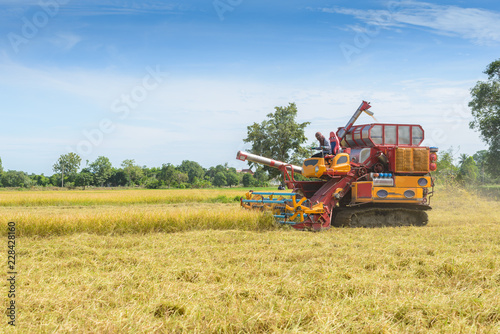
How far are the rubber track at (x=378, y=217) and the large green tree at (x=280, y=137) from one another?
15518 mm

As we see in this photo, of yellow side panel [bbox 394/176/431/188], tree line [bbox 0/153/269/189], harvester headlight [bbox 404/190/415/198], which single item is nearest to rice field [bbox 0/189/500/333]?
harvester headlight [bbox 404/190/415/198]

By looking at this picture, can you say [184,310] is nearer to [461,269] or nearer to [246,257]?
[246,257]

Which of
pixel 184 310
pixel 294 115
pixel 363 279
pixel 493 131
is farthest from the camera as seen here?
pixel 493 131

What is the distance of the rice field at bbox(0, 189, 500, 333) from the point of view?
136 inches

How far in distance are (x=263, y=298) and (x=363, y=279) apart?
4.47 feet

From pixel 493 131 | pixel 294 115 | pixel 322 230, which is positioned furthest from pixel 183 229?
pixel 493 131

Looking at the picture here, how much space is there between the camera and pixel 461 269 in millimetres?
5102

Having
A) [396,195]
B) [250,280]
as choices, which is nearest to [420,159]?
[396,195]

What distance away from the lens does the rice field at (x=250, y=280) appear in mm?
3461

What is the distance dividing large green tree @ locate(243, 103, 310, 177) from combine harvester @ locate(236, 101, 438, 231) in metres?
15.3

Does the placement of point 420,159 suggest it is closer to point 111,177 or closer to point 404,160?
point 404,160

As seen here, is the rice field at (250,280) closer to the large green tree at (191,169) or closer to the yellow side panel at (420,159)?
the yellow side panel at (420,159)

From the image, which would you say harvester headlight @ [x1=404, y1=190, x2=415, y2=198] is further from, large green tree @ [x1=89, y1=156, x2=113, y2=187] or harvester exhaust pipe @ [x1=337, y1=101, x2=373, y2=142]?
large green tree @ [x1=89, y1=156, x2=113, y2=187]

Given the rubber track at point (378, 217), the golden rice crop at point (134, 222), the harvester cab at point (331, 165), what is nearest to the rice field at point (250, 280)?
the golden rice crop at point (134, 222)
